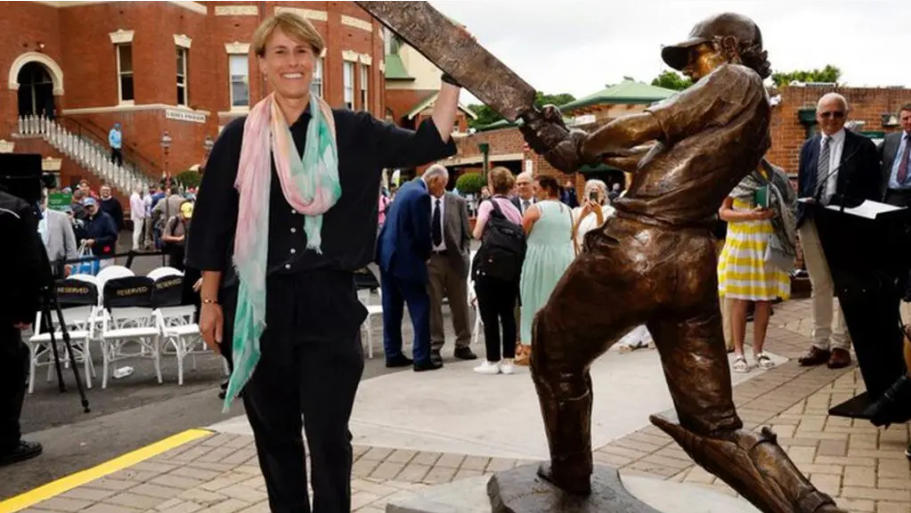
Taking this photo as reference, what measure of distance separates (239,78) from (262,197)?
33.8 meters

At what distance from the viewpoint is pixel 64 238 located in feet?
35.6

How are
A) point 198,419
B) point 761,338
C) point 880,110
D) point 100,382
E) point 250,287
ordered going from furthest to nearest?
1. point 880,110
2. point 100,382
3. point 761,338
4. point 198,419
5. point 250,287

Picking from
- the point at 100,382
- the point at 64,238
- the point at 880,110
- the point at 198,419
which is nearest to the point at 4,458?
the point at 198,419

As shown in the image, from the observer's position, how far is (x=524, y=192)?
8.66 meters

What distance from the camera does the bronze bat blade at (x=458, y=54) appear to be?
3268 millimetres

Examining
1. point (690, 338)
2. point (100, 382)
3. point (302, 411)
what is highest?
point (690, 338)

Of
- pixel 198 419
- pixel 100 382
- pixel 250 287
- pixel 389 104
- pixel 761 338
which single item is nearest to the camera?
pixel 250 287

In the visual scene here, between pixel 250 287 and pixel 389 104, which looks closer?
pixel 250 287

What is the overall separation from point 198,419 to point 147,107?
27.8 metres

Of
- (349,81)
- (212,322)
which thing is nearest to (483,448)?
(212,322)

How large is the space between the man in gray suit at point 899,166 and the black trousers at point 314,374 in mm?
5586

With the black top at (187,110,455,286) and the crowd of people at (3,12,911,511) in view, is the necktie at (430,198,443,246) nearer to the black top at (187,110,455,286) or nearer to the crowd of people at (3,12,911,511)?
the crowd of people at (3,12,911,511)

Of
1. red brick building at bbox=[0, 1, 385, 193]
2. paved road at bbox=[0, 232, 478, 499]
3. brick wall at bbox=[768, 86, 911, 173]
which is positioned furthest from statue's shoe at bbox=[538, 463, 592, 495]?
red brick building at bbox=[0, 1, 385, 193]

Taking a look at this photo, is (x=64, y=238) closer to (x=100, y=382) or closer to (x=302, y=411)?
(x=100, y=382)
